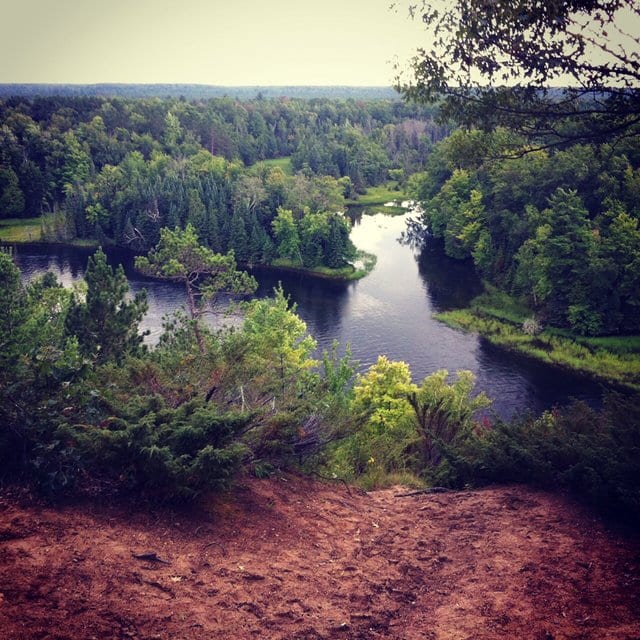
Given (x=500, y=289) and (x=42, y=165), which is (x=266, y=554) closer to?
(x=500, y=289)

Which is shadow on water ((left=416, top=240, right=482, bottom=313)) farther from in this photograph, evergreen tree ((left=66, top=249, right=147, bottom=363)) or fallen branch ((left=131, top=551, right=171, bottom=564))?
fallen branch ((left=131, top=551, right=171, bottom=564))

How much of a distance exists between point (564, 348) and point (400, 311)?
44.6 ft

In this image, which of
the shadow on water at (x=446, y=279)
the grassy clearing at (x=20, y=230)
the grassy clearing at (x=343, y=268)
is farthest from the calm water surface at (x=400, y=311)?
the grassy clearing at (x=20, y=230)

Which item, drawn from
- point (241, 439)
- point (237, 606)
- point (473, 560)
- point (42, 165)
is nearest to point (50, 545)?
point (237, 606)

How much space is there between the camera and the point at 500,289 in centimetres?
5628

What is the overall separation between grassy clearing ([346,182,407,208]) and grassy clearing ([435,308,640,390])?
50472 millimetres

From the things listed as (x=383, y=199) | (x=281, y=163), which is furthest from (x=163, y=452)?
(x=281, y=163)

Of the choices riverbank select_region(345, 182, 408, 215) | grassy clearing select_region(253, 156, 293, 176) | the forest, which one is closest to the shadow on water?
the forest

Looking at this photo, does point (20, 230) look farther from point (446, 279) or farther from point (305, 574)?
point (305, 574)

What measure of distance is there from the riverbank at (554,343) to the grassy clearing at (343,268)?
13.9m

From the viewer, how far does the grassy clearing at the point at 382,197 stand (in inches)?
3941

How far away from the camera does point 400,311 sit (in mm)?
51438

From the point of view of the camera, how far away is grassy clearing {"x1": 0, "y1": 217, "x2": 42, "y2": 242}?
7788 cm

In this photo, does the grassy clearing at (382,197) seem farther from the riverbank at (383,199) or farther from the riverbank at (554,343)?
the riverbank at (554,343)
